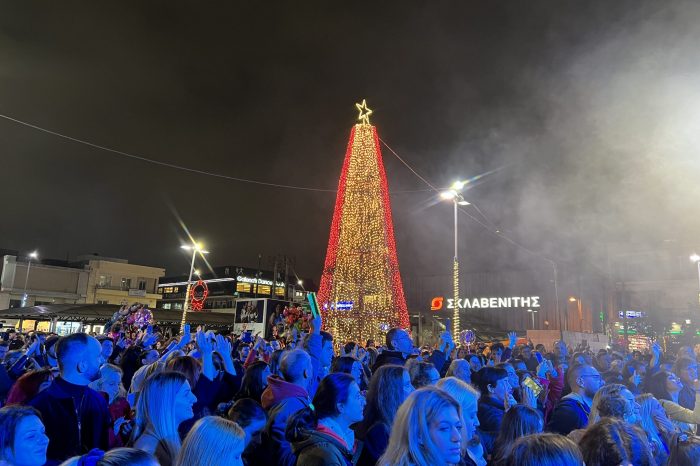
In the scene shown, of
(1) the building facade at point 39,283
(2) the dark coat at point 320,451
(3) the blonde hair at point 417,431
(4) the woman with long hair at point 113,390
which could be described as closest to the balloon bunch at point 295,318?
(4) the woman with long hair at point 113,390

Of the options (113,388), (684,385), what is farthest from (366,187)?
(113,388)

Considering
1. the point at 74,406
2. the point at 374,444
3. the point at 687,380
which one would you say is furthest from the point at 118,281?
the point at 374,444

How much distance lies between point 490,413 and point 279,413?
2.28 m

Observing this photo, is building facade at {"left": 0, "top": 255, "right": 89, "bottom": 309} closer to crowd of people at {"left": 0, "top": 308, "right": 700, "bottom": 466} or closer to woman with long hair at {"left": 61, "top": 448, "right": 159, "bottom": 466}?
crowd of people at {"left": 0, "top": 308, "right": 700, "bottom": 466}

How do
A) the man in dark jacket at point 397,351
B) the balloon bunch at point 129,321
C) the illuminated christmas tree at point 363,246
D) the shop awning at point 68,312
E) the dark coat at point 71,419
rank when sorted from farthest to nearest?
1. the shop awning at point 68,312
2. the illuminated christmas tree at point 363,246
3. the balloon bunch at point 129,321
4. the man in dark jacket at point 397,351
5. the dark coat at point 71,419

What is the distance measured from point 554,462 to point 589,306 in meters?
52.2

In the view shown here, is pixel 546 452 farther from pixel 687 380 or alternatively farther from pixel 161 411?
pixel 687 380

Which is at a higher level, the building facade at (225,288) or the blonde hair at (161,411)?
the building facade at (225,288)

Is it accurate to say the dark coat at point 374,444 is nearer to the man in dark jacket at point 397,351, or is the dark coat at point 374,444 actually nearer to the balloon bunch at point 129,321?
the man in dark jacket at point 397,351

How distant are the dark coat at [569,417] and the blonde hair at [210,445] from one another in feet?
11.5

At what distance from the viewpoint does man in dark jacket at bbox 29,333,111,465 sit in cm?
364

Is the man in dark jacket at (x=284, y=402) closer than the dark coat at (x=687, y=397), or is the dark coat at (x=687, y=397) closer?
the man in dark jacket at (x=284, y=402)

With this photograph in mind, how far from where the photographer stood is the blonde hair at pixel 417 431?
2.32m

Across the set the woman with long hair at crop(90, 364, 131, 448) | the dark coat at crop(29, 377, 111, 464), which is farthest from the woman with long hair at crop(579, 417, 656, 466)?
the woman with long hair at crop(90, 364, 131, 448)
